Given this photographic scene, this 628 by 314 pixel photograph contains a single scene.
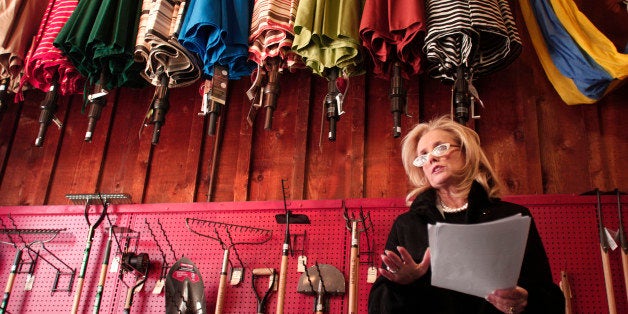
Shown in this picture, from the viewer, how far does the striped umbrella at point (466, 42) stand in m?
3.24

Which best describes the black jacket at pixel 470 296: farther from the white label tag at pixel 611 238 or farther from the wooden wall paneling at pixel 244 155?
the wooden wall paneling at pixel 244 155

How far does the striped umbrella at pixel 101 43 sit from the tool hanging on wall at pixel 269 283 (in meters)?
1.34

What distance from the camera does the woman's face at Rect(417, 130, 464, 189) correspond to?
2348 mm

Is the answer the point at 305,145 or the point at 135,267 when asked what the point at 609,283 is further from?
the point at 135,267

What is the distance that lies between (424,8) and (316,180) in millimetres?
1305

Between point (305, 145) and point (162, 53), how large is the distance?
1111 mm

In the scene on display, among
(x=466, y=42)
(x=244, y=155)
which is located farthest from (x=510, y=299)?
(x=244, y=155)

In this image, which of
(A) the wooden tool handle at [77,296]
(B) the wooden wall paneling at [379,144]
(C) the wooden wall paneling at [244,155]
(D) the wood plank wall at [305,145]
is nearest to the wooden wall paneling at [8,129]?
(D) the wood plank wall at [305,145]

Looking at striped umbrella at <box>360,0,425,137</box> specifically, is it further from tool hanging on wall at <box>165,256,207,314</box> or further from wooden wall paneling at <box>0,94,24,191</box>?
wooden wall paneling at <box>0,94,24,191</box>

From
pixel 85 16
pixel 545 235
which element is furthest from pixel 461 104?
pixel 85 16

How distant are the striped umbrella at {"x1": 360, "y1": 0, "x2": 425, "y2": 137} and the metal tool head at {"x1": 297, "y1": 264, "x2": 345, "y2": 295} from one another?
858mm

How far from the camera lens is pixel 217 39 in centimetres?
352

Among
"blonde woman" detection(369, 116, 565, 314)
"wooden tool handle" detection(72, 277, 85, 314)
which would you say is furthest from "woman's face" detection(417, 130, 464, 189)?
"wooden tool handle" detection(72, 277, 85, 314)

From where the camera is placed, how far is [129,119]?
4.58 metres
